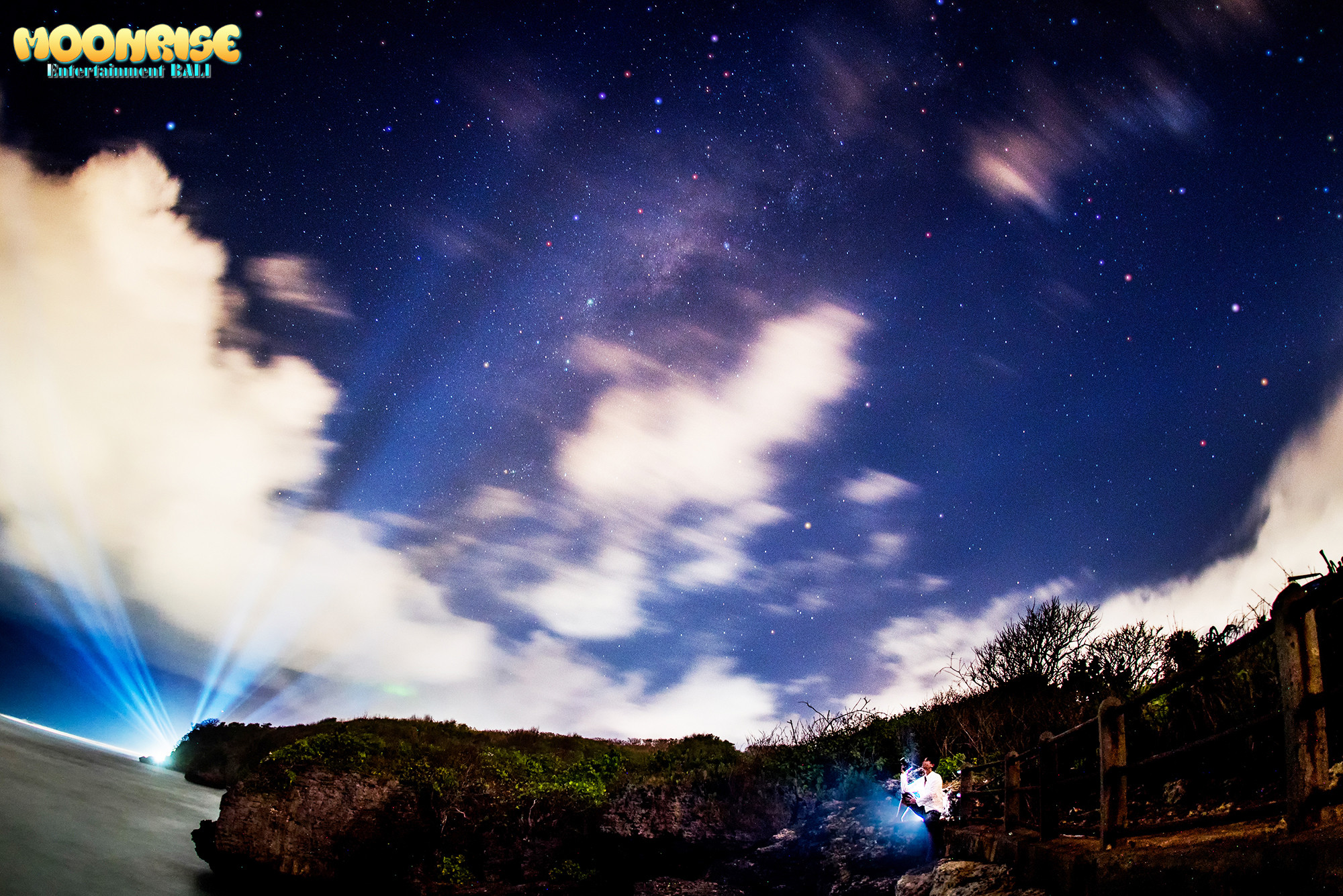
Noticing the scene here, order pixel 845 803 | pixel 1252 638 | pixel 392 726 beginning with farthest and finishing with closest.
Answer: pixel 392 726 < pixel 845 803 < pixel 1252 638

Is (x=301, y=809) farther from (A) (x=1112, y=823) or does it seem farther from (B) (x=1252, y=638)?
(B) (x=1252, y=638)

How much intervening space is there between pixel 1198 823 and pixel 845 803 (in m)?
14.2

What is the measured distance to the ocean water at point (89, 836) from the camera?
20328mm

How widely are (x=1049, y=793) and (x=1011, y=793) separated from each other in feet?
8.96

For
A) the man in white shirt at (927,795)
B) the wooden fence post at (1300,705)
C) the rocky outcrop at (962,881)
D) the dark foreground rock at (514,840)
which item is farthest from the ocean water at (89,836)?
the wooden fence post at (1300,705)

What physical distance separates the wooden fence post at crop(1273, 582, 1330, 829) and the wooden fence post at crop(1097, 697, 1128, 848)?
2.58m

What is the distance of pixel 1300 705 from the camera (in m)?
4.18

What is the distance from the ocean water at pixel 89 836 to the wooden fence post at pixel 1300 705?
27.0 m

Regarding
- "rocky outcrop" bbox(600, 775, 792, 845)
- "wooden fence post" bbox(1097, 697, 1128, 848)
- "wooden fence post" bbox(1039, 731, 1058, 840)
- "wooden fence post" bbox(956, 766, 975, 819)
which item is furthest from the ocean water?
"wooden fence post" bbox(1097, 697, 1128, 848)

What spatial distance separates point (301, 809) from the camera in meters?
21.8

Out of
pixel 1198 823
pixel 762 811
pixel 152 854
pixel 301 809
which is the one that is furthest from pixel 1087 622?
pixel 152 854

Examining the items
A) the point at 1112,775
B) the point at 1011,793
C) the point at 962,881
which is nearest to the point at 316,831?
the point at 962,881

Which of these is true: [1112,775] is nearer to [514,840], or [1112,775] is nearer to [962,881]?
[962,881]

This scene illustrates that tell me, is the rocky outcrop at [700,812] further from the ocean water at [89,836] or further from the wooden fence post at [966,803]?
the ocean water at [89,836]
